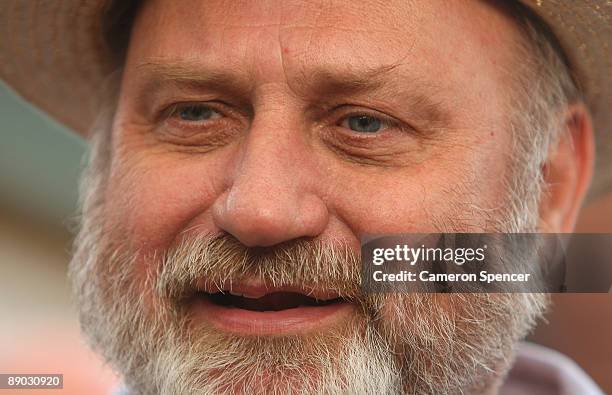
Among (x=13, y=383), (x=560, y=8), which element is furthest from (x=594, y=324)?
(x=13, y=383)

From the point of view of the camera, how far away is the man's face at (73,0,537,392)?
0.97 meters

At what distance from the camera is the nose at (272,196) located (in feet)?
3.06

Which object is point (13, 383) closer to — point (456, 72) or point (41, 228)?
point (41, 228)

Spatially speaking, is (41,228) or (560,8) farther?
(41,228)

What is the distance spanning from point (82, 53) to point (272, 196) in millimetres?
586

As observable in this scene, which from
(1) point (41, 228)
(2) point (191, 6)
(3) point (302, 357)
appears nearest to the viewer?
(3) point (302, 357)

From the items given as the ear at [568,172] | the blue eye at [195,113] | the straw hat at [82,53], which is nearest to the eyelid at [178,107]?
the blue eye at [195,113]

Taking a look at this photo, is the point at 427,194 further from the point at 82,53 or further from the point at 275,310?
the point at 82,53

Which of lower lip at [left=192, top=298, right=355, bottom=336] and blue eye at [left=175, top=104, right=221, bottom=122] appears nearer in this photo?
lower lip at [left=192, top=298, right=355, bottom=336]

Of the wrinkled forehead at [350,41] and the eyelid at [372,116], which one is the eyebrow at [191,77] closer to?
the wrinkled forehead at [350,41]

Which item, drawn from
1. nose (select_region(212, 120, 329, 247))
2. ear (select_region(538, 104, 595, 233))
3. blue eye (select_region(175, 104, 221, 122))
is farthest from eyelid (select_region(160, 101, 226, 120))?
ear (select_region(538, 104, 595, 233))

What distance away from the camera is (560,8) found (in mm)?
1049

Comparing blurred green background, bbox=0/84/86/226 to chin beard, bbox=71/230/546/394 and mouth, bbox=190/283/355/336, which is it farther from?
mouth, bbox=190/283/355/336

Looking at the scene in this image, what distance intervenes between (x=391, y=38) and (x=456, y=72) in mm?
102
